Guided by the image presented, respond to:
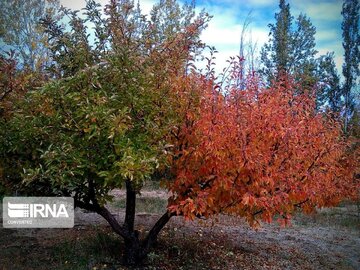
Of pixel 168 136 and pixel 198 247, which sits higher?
pixel 168 136

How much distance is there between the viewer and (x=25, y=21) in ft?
59.8

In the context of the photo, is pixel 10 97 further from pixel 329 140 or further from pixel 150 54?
pixel 329 140

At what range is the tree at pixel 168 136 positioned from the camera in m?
4.16

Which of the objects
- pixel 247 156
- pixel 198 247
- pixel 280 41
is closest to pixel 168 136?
pixel 247 156

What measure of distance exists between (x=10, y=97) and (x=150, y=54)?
2156mm

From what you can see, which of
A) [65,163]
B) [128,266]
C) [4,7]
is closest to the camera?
[65,163]

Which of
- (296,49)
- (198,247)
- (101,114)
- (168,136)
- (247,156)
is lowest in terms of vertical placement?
(198,247)

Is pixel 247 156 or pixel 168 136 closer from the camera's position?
pixel 247 156

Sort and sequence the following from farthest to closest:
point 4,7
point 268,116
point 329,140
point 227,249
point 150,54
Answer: point 4,7 → point 227,249 → point 329,140 → point 150,54 → point 268,116

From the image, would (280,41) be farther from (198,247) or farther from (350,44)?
(198,247)

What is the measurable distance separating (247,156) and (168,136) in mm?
1095

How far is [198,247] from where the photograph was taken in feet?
23.5

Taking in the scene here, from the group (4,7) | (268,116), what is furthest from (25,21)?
(268,116)

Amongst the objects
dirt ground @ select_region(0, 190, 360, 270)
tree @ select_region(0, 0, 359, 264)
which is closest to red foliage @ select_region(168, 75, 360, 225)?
tree @ select_region(0, 0, 359, 264)
